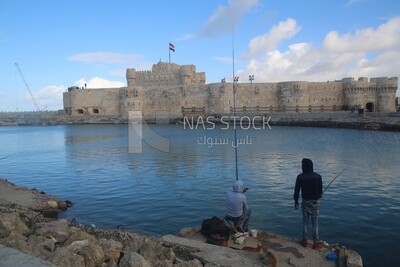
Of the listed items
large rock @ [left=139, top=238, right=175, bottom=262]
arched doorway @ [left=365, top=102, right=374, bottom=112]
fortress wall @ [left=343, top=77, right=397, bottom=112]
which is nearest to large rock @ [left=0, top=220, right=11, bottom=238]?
large rock @ [left=139, top=238, right=175, bottom=262]

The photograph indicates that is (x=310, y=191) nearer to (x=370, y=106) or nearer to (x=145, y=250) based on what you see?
(x=145, y=250)

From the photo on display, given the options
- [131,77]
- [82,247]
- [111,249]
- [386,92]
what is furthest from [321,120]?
[82,247]

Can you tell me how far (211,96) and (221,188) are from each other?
1594 inches

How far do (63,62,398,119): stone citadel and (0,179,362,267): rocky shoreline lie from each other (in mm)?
42968

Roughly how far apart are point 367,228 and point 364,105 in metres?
43.1

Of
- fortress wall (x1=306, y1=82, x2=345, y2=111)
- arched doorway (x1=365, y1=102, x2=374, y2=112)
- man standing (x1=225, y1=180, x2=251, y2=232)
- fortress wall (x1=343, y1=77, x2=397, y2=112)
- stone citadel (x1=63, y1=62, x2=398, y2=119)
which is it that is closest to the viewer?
man standing (x1=225, y1=180, x2=251, y2=232)

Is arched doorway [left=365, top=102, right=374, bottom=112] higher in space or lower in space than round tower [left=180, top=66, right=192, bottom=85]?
lower

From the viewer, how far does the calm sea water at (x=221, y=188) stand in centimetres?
728

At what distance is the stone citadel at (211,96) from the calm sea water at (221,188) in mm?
28466

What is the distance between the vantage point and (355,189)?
10125 mm

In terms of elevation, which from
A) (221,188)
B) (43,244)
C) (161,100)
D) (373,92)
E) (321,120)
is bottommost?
(221,188)

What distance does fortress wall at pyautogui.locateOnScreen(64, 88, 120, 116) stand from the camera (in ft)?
190

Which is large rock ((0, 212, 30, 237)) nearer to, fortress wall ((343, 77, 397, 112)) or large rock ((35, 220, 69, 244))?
large rock ((35, 220, 69, 244))

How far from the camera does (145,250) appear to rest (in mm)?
4422
